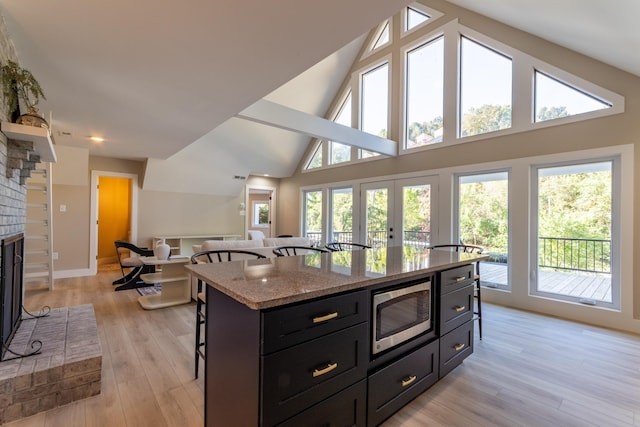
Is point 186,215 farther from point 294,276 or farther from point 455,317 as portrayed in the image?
point 455,317

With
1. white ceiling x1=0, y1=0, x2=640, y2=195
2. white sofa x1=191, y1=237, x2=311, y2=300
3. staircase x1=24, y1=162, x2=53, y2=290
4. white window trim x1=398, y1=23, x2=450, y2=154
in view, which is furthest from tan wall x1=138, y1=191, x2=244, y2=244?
white window trim x1=398, y1=23, x2=450, y2=154

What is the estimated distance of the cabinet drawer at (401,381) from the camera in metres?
1.49

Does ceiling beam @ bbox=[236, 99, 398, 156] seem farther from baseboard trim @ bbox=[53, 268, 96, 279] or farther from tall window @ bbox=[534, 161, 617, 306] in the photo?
baseboard trim @ bbox=[53, 268, 96, 279]

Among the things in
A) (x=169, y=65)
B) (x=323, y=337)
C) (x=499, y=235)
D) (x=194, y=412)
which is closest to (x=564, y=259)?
(x=499, y=235)

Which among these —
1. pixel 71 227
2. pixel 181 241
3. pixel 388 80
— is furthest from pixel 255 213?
pixel 388 80

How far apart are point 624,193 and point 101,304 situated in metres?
6.39

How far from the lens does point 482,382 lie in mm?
2088

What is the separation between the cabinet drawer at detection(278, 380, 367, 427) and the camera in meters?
1.18

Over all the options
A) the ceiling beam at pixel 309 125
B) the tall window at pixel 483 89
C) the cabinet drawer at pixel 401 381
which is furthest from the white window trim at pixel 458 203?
the cabinet drawer at pixel 401 381

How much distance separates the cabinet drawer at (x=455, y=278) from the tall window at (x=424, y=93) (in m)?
3.19

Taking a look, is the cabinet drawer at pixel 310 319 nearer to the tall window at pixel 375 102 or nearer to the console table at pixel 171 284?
the console table at pixel 171 284

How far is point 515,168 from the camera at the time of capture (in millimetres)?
3908

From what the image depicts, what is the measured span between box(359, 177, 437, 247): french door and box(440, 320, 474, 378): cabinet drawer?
8.70ft

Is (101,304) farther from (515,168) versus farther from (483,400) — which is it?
(515,168)
